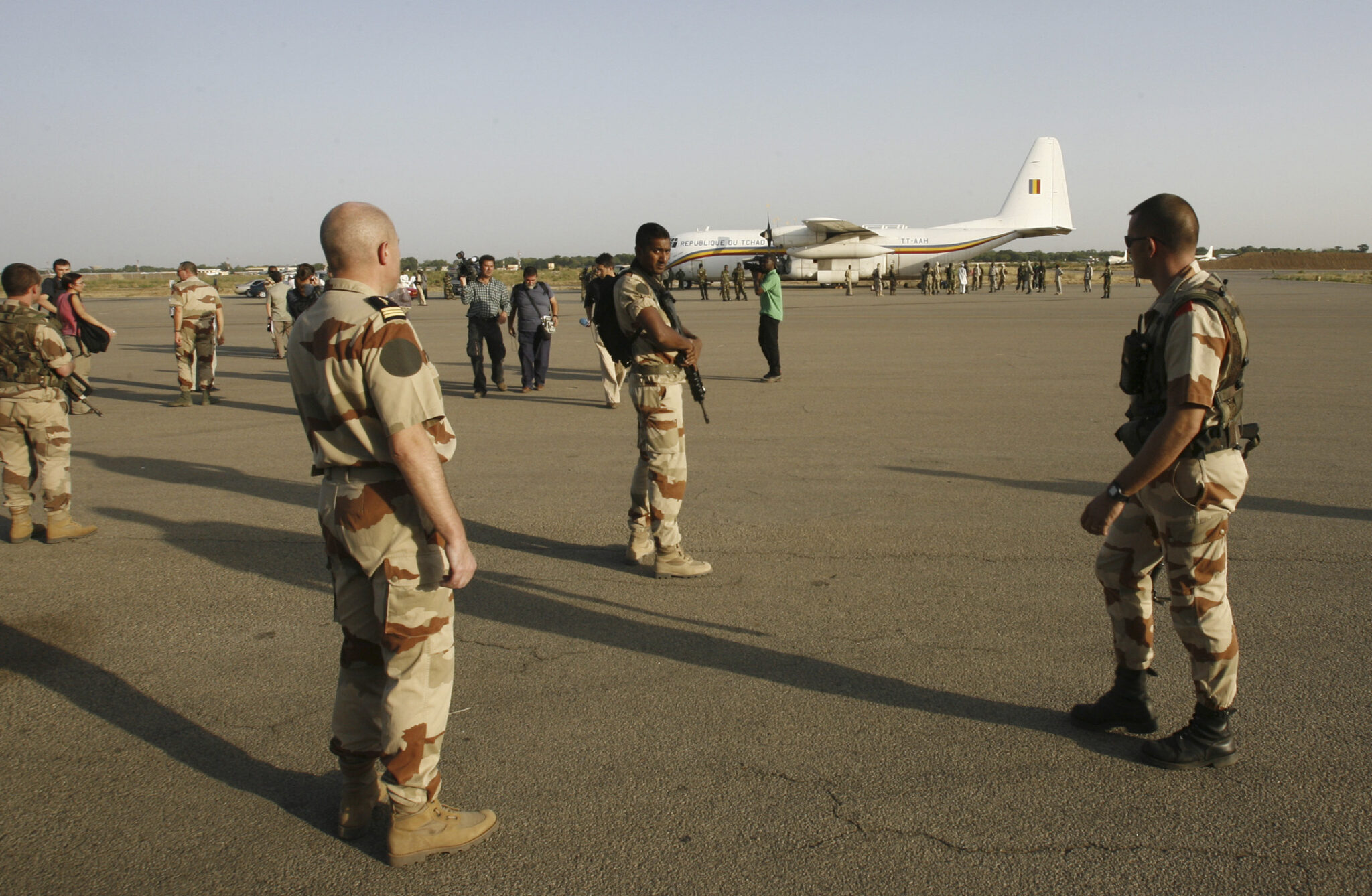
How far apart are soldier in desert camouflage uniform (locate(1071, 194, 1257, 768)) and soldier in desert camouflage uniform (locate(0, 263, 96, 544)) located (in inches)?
254

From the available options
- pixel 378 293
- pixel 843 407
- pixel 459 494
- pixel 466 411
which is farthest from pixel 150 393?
pixel 378 293

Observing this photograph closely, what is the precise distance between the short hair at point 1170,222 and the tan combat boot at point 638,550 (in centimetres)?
339

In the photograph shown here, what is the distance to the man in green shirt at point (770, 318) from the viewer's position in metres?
13.4

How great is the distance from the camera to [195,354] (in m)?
12.8

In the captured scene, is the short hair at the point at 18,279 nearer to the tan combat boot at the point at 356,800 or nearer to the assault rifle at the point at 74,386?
the assault rifle at the point at 74,386

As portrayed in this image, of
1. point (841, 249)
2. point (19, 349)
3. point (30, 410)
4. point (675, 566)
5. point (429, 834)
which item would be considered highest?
point (841, 249)

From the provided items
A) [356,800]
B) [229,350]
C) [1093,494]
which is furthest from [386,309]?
[229,350]

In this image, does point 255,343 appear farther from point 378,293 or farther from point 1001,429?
point 378,293

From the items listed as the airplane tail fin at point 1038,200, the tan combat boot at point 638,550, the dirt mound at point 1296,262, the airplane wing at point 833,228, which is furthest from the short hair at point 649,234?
the dirt mound at point 1296,262

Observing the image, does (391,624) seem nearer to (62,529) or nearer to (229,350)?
(62,529)

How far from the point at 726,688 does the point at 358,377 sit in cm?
222

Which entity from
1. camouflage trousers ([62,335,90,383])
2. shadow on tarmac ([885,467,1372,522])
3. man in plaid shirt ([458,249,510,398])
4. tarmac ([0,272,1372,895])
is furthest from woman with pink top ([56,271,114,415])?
shadow on tarmac ([885,467,1372,522])

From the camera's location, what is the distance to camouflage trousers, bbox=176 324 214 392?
1244cm

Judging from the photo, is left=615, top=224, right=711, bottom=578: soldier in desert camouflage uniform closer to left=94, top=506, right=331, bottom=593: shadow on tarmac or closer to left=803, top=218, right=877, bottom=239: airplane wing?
left=94, top=506, right=331, bottom=593: shadow on tarmac
